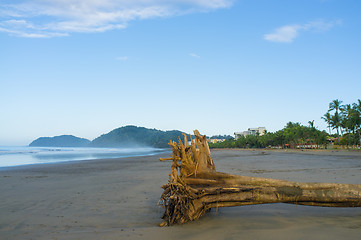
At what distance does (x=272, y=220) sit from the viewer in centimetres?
548

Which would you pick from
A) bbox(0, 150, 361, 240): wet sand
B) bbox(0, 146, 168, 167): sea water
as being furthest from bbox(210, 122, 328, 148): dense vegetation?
bbox(0, 150, 361, 240): wet sand

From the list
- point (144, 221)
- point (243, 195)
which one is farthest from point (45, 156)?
point (243, 195)

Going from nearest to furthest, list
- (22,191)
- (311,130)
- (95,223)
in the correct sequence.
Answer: (95,223) → (22,191) → (311,130)

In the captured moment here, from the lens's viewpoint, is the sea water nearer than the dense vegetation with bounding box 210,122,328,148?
Yes

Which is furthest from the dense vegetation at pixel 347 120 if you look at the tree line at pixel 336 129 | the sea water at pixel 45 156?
the sea water at pixel 45 156

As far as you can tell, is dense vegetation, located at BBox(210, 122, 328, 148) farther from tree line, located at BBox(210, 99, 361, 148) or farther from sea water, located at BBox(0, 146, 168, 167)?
sea water, located at BBox(0, 146, 168, 167)

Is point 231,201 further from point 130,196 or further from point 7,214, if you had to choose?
point 7,214

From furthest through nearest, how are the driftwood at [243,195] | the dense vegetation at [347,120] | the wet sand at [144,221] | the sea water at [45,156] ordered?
the dense vegetation at [347,120], the sea water at [45,156], the driftwood at [243,195], the wet sand at [144,221]

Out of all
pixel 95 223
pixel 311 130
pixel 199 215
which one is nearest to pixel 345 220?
pixel 199 215

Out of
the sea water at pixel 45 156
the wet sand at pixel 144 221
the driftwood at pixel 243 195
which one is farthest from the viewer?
the sea water at pixel 45 156

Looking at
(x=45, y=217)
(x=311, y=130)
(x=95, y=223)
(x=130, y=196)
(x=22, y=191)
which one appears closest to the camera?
(x=95, y=223)

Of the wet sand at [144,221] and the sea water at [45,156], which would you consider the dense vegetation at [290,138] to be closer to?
the sea water at [45,156]

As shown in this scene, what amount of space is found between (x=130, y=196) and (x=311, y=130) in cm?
8062

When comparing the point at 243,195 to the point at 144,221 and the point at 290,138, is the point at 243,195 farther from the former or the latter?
the point at 290,138
